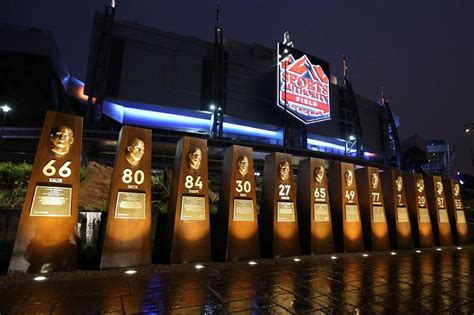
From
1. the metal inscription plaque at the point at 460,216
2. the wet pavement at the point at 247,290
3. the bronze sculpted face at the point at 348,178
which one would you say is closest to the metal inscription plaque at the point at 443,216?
the metal inscription plaque at the point at 460,216

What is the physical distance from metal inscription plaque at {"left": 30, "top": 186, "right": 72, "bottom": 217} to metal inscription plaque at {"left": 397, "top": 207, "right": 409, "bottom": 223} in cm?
890

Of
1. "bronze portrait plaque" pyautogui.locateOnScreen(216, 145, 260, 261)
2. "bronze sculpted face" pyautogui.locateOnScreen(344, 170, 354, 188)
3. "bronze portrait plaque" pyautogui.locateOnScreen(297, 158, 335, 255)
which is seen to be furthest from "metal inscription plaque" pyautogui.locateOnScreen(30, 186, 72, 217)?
"bronze sculpted face" pyautogui.locateOnScreen(344, 170, 354, 188)

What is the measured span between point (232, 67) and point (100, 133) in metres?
19.4

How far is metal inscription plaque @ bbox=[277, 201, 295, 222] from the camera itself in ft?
22.3

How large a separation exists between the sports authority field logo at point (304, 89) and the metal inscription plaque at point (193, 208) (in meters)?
23.0

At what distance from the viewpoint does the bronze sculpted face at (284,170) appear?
7.04 meters

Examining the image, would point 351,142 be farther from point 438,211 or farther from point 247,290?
point 247,290

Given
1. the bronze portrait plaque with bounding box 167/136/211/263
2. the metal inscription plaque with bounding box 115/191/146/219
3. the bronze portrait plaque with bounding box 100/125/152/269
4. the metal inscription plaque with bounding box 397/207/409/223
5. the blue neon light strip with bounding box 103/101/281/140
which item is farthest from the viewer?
the blue neon light strip with bounding box 103/101/281/140

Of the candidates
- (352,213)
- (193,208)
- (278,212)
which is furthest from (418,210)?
(193,208)

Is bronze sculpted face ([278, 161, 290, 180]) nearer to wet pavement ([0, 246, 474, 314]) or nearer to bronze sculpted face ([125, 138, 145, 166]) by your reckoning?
wet pavement ([0, 246, 474, 314])

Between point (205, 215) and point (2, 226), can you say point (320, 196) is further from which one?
point (2, 226)

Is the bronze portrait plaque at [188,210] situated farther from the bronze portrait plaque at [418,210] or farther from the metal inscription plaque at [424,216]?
the metal inscription plaque at [424,216]

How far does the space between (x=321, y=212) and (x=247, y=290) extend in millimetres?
3868

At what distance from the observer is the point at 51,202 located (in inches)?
188
